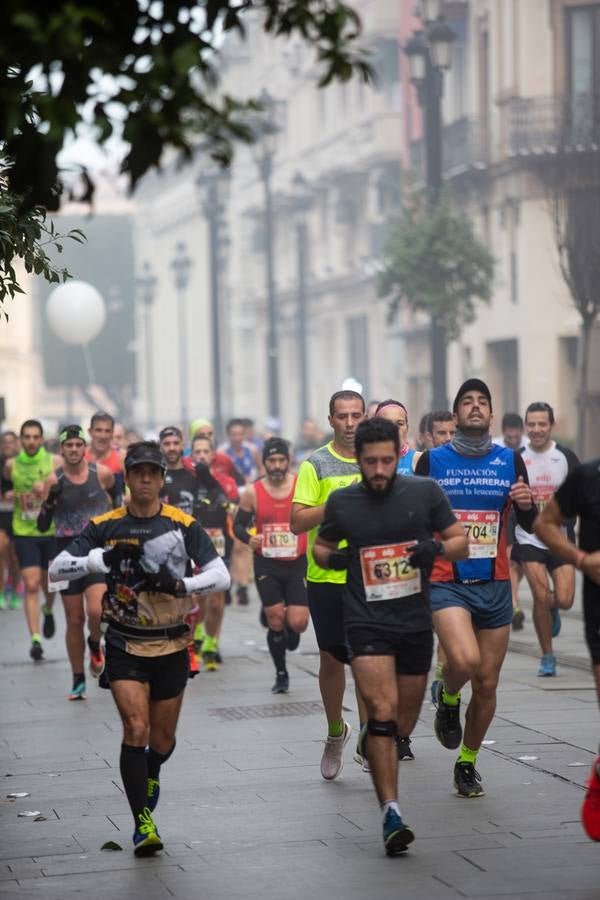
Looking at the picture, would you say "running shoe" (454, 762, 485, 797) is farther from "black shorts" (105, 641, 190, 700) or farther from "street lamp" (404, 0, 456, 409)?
"street lamp" (404, 0, 456, 409)

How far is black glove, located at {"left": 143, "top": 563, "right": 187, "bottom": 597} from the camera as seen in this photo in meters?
7.84

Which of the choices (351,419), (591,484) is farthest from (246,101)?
(351,419)

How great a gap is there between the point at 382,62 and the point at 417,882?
43.8m

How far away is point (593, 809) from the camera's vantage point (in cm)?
709

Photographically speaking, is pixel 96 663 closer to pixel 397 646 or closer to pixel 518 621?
pixel 518 621

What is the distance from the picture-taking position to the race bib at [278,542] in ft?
43.5

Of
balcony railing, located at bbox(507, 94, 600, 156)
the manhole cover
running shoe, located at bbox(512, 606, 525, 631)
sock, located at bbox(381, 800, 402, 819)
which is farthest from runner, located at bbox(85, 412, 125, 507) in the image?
balcony railing, located at bbox(507, 94, 600, 156)

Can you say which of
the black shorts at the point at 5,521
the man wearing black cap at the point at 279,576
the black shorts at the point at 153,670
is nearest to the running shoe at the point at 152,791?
the black shorts at the point at 153,670

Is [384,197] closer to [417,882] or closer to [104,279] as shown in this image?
[417,882]

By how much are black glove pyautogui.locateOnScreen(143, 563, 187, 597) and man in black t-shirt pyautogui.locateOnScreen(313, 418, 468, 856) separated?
Result: 584mm

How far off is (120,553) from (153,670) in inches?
18.9

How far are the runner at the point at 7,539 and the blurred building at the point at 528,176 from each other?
1414 centimetres

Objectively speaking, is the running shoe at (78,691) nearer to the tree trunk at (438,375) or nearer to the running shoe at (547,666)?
the running shoe at (547,666)

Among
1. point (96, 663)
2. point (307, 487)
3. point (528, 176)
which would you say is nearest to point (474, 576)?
point (307, 487)
